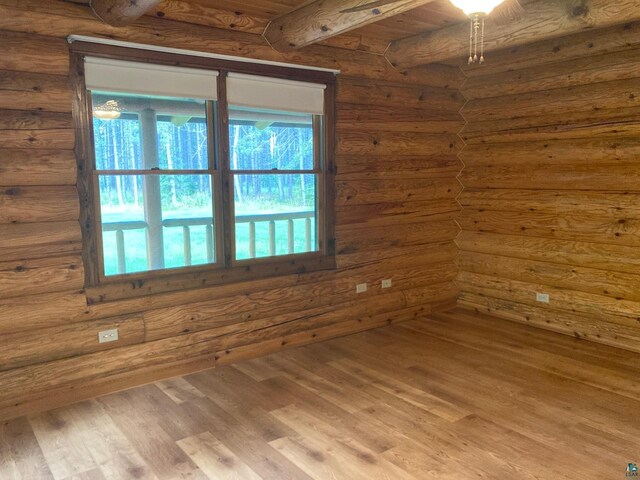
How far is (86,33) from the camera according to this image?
314 centimetres

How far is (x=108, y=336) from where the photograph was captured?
340 centimetres

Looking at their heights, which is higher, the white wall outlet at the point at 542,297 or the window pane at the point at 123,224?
the window pane at the point at 123,224

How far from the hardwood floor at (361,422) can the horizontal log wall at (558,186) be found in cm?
58

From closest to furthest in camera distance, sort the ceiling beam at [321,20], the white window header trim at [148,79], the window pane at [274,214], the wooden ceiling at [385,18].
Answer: the ceiling beam at [321,20] → the wooden ceiling at [385,18] → the white window header trim at [148,79] → the window pane at [274,214]

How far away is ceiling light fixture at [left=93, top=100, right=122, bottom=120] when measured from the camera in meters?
3.31

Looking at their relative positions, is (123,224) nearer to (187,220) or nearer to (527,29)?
(187,220)

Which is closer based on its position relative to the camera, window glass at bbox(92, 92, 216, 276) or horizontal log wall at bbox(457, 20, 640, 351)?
window glass at bbox(92, 92, 216, 276)

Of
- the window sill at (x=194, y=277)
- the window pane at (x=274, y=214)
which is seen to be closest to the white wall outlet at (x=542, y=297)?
the window sill at (x=194, y=277)

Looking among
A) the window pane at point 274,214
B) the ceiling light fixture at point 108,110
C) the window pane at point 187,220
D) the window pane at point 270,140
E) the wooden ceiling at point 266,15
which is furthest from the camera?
the window pane at point 274,214

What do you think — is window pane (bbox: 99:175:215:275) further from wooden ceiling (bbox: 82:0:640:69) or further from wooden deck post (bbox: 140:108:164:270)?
wooden ceiling (bbox: 82:0:640:69)

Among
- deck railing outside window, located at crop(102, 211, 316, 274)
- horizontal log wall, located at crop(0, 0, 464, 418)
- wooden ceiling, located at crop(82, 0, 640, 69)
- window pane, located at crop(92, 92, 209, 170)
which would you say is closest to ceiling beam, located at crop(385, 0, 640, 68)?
wooden ceiling, located at crop(82, 0, 640, 69)

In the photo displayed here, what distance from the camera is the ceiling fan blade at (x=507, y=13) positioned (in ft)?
10.8

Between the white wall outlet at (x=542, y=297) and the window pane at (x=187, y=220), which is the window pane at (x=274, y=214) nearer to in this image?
the window pane at (x=187, y=220)

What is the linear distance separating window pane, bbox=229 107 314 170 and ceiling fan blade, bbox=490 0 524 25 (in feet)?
5.10
